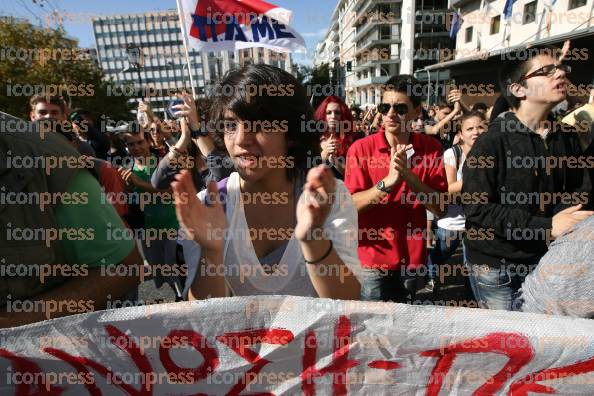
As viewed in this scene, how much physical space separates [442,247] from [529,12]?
18.9 m

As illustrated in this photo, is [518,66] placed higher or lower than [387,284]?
higher

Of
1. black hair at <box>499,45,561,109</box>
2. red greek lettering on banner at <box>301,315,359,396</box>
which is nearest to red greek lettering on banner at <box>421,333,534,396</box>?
red greek lettering on banner at <box>301,315,359,396</box>

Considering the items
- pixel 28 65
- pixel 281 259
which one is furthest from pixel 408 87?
pixel 28 65

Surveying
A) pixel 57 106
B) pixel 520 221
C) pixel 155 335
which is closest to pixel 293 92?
pixel 155 335

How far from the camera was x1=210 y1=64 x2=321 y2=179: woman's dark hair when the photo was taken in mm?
1422

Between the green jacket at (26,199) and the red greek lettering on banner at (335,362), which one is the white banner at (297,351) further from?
the green jacket at (26,199)

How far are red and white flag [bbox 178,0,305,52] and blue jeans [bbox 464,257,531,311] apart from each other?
10.1 feet

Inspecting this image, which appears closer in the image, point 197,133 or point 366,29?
point 197,133

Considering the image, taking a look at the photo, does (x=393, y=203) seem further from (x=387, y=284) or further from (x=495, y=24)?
(x=495, y=24)

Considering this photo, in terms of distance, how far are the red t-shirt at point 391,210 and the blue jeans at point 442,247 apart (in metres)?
1.24

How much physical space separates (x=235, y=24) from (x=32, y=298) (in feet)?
11.8

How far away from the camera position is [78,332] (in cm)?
120

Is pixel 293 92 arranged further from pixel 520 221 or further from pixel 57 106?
pixel 57 106

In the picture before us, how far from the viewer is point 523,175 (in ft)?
6.37
